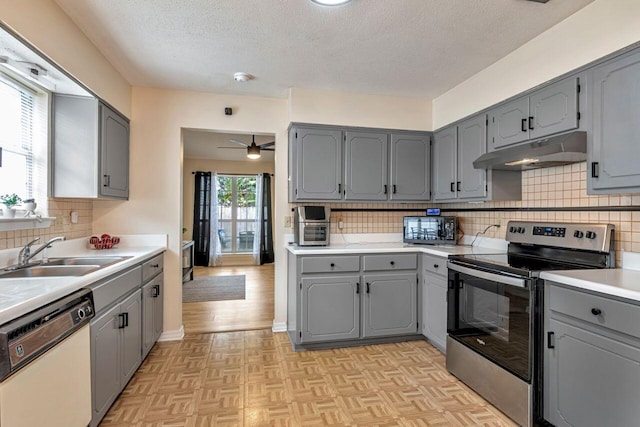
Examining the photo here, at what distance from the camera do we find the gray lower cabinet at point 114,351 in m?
1.75

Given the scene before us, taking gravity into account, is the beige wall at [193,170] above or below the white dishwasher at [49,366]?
above

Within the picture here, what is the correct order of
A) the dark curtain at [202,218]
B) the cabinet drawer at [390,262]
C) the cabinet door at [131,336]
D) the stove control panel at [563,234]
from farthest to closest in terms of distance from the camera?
1. the dark curtain at [202,218]
2. the cabinet drawer at [390,262]
3. the cabinet door at [131,336]
4. the stove control panel at [563,234]

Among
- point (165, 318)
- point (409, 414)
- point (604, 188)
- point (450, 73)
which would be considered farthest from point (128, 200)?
point (604, 188)

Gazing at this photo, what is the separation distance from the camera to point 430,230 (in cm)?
328

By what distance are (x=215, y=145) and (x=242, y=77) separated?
3.19m

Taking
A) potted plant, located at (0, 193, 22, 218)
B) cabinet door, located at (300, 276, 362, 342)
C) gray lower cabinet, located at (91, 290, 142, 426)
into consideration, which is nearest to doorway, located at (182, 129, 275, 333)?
cabinet door, located at (300, 276, 362, 342)

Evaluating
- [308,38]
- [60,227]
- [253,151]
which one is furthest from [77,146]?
[253,151]

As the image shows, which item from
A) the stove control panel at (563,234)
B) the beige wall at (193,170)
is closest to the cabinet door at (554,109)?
the stove control panel at (563,234)

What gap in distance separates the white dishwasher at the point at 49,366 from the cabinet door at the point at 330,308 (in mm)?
1610

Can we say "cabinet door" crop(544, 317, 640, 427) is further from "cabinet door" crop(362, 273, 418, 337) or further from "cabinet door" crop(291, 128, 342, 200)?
"cabinet door" crop(291, 128, 342, 200)

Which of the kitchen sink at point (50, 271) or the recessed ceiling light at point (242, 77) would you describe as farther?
the recessed ceiling light at point (242, 77)

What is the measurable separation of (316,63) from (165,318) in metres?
2.72

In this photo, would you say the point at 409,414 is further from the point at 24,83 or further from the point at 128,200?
the point at 24,83

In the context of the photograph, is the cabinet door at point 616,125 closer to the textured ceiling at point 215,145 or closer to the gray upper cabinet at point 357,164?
the gray upper cabinet at point 357,164
